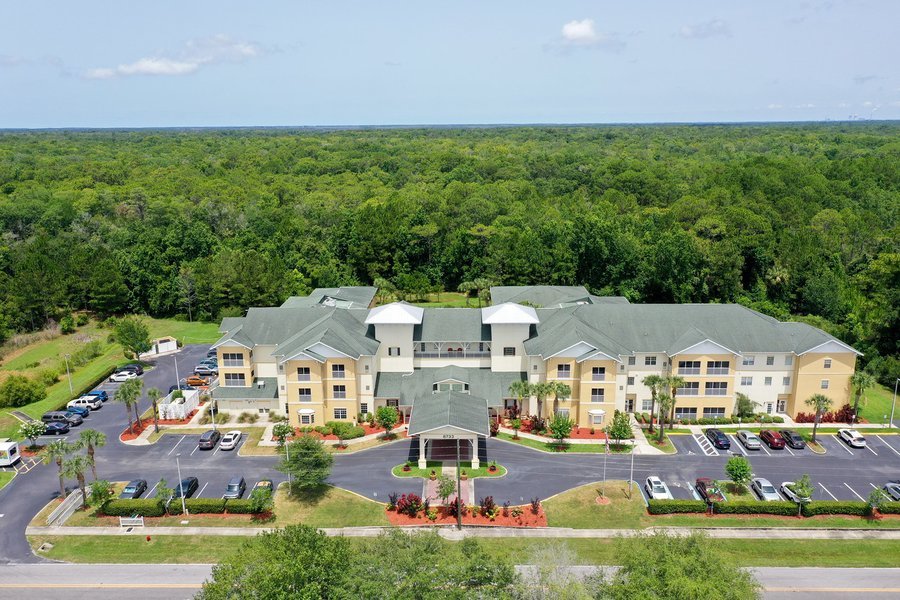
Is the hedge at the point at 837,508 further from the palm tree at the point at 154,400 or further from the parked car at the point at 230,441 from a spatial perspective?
the palm tree at the point at 154,400

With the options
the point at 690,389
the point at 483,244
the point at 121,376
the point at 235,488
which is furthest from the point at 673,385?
the point at 121,376

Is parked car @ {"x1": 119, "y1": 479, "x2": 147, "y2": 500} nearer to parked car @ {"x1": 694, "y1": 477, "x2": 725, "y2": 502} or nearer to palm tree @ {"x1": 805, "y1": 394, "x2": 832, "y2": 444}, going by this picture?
parked car @ {"x1": 694, "y1": 477, "x2": 725, "y2": 502}

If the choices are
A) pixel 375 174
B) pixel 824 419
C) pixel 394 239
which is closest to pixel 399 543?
pixel 824 419

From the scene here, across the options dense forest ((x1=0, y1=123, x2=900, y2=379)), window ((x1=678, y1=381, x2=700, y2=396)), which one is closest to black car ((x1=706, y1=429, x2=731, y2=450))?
window ((x1=678, y1=381, x2=700, y2=396))

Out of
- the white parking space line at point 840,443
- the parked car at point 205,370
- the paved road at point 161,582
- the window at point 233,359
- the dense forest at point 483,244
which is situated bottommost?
the paved road at point 161,582

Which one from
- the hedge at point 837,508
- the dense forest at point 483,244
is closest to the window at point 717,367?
the hedge at point 837,508

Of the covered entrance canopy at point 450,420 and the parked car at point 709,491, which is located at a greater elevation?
the covered entrance canopy at point 450,420
